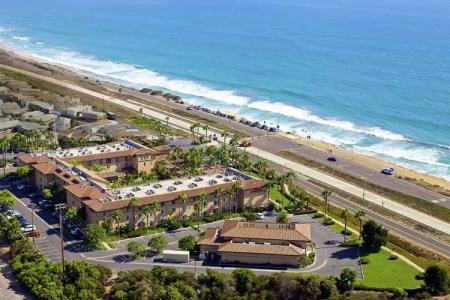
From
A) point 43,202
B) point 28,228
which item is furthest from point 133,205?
point 43,202

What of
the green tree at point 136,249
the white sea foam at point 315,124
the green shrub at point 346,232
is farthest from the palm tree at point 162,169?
the white sea foam at point 315,124

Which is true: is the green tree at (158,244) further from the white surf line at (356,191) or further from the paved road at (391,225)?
the white surf line at (356,191)

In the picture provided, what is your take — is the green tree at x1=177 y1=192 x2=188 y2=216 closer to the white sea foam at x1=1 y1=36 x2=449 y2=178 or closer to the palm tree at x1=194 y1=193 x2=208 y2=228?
the palm tree at x1=194 y1=193 x2=208 y2=228

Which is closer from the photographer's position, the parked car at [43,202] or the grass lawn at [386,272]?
the grass lawn at [386,272]

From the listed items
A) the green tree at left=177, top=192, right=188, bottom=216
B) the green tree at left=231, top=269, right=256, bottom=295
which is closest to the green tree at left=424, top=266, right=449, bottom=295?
the green tree at left=231, top=269, right=256, bottom=295

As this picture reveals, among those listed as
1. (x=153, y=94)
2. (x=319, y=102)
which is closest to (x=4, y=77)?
(x=153, y=94)

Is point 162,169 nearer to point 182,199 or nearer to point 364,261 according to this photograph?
point 182,199

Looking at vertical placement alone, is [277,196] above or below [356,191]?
above
